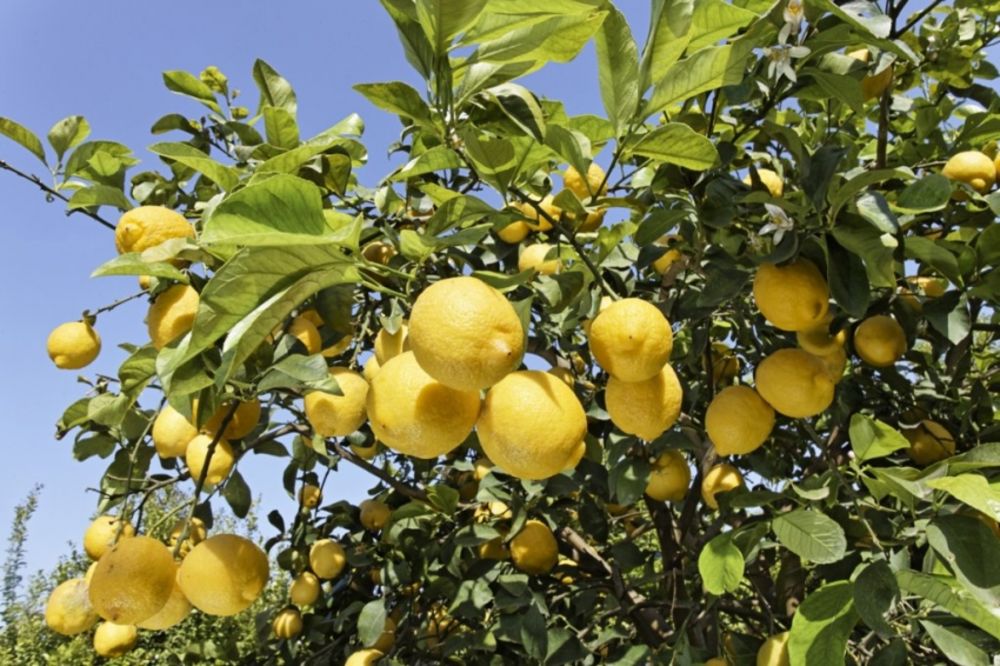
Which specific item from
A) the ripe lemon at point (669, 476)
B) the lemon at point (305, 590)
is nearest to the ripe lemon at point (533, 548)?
the ripe lemon at point (669, 476)

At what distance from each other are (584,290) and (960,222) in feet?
3.39

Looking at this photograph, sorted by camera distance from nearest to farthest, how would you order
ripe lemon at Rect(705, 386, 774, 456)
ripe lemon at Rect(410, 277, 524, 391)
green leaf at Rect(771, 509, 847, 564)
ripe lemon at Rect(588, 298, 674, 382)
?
ripe lemon at Rect(410, 277, 524, 391) < ripe lemon at Rect(588, 298, 674, 382) < green leaf at Rect(771, 509, 847, 564) < ripe lemon at Rect(705, 386, 774, 456)

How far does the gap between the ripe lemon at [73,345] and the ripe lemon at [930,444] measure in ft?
6.28

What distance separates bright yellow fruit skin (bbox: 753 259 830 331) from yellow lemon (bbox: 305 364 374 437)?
0.70 m

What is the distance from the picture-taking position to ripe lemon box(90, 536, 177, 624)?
120cm

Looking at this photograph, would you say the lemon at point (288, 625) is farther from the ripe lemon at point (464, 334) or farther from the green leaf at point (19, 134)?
the ripe lemon at point (464, 334)

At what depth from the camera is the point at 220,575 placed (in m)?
1.22

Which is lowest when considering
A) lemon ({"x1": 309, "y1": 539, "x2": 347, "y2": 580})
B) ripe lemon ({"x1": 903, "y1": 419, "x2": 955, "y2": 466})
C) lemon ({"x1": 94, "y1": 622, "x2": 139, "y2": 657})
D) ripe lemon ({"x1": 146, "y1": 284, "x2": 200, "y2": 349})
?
ripe lemon ({"x1": 903, "y1": 419, "x2": 955, "y2": 466})

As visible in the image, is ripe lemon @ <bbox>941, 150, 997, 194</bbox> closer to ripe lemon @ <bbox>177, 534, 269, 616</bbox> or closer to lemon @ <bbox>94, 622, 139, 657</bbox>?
ripe lemon @ <bbox>177, 534, 269, 616</bbox>

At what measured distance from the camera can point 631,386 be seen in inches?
45.0

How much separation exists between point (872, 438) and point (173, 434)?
4.26ft

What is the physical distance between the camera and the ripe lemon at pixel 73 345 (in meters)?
1.55

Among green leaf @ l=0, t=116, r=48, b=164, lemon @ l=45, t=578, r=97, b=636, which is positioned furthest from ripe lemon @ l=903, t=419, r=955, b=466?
green leaf @ l=0, t=116, r=48, b=164

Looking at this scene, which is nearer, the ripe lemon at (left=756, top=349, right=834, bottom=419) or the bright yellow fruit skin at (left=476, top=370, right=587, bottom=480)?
the bright yellow fruit skin at (left=476, top=370, right=587, bottom=480)
